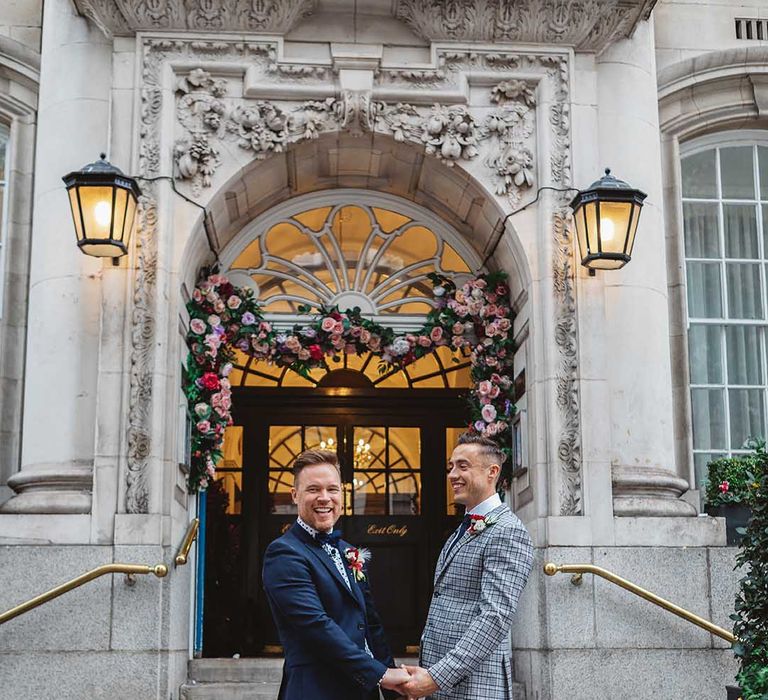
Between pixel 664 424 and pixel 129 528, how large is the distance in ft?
13.7

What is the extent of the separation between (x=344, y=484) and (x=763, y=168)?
511 centimetres

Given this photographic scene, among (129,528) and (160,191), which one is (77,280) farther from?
(129,528)

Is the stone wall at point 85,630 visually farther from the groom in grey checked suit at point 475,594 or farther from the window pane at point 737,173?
the window pane at point 737,173

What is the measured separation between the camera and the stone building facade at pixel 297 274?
8969 millimetres

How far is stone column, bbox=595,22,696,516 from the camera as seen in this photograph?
956 cm

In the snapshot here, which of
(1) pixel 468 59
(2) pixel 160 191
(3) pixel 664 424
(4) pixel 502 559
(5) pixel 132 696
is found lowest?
(5) pixel 132 696

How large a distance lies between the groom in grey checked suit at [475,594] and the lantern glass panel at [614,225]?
3976mm

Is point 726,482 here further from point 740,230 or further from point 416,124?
point 416,124

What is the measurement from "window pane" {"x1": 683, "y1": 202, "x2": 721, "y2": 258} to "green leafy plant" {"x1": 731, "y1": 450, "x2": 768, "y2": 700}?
491cm

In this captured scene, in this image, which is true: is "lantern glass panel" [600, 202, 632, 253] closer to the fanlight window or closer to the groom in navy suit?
the fanlight window

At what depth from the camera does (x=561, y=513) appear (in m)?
9.25

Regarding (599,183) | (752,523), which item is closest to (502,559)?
(752,523)

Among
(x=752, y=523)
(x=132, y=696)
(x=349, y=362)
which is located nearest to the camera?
(x=752, y=523)

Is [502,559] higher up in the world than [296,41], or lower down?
lower down
